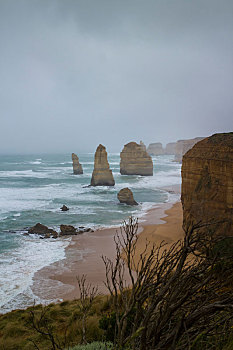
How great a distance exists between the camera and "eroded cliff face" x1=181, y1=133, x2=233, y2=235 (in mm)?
12445

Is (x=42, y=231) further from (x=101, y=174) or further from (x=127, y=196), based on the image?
(x=101, y=174)

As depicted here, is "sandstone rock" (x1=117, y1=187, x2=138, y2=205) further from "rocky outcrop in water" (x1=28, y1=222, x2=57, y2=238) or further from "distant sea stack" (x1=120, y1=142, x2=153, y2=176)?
"distant sea stack" (x1=120, y1=142, x2=153, y2=176)

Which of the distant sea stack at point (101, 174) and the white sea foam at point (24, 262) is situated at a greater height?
the distant sea stack at point (101, 174)

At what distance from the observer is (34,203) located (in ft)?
102

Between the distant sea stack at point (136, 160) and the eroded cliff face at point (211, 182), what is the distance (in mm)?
42258

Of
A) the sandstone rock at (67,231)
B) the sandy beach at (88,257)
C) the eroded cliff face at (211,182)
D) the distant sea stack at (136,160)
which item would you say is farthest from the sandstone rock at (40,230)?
the distant sea stack at (136,160)

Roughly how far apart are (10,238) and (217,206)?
46.8 ft

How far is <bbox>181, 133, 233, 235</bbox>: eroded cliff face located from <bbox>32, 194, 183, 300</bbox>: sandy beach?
3500mm

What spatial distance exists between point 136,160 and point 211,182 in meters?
45.4

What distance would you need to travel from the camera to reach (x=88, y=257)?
1530 cm

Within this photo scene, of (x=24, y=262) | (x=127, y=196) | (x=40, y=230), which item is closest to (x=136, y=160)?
(x=127, y=196)

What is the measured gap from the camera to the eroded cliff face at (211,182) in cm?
1245

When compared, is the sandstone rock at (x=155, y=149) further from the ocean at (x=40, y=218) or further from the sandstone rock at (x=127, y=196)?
the sandstone rock at (x=127, y=196)

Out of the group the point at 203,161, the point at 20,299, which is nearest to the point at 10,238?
the point at 20,299
